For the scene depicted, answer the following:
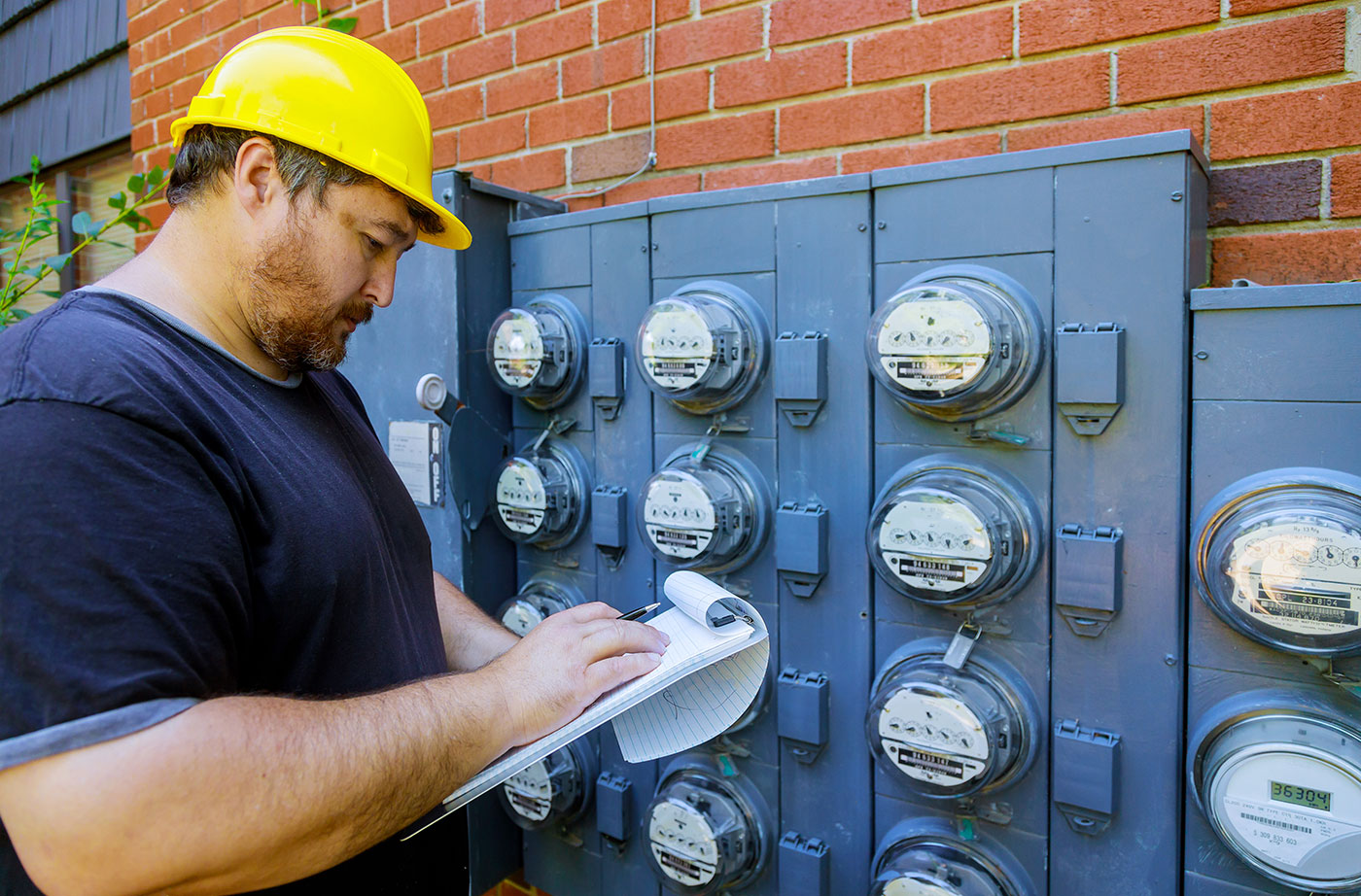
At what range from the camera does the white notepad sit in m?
0.96

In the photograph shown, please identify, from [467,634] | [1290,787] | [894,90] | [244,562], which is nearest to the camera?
[244,562]

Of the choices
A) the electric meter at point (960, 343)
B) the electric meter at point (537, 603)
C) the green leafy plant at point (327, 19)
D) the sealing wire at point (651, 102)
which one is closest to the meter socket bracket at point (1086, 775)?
the electric meter at point (960, 343)

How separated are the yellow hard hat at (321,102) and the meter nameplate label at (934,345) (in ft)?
2.36

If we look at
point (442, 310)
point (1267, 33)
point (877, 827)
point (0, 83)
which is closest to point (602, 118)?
point (442, 310)

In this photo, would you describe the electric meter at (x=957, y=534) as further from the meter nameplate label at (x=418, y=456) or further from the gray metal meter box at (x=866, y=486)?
the meter nameplate label at (x=418, y=456)

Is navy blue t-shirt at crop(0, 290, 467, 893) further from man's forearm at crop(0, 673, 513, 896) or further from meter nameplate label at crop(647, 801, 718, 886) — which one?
meter nameplate label at crop(647, 801, 718, 886)

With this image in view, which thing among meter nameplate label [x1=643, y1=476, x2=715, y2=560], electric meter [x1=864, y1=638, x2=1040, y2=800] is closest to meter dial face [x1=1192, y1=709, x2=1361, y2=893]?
electric meter [x1=864, y1=638, x2=1040, y2=800]

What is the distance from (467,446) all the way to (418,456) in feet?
0.43

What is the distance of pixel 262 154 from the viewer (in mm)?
1065

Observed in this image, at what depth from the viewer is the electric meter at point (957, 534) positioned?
128 centimetres

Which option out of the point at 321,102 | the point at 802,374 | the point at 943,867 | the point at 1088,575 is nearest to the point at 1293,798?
the point at 1088,575

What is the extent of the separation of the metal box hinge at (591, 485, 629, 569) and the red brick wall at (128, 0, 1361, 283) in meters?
0.74

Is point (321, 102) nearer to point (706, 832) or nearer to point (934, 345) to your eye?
point (934, 345)

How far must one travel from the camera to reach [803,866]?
1550 mm
